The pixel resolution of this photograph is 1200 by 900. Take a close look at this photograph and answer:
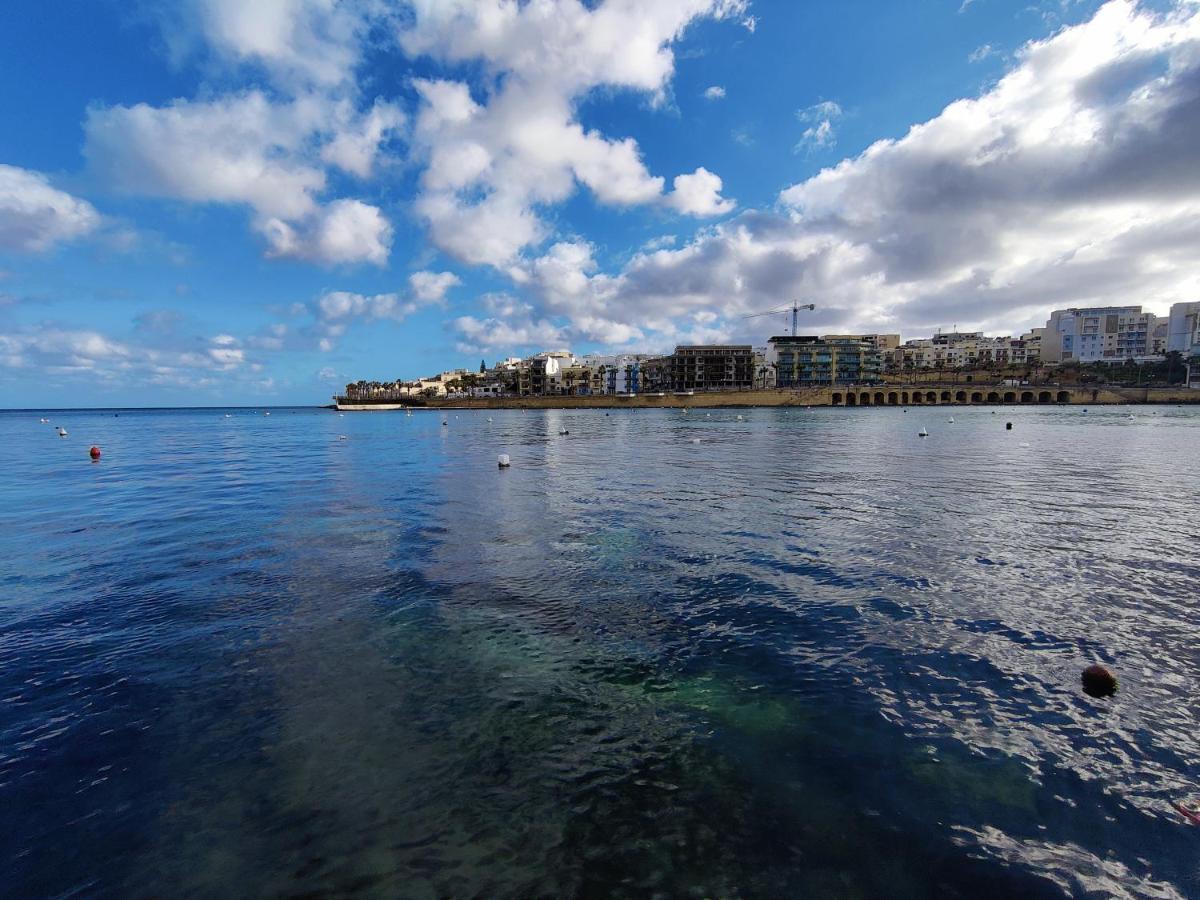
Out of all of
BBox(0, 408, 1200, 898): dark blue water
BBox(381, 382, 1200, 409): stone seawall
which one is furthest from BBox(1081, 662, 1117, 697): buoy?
BBox(381, 382, 1200, 409): stone seawall

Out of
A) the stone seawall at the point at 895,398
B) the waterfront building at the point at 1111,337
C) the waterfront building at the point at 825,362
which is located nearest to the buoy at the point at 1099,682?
the stone seawall at the point at 895,398

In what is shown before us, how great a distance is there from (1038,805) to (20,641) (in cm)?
1240

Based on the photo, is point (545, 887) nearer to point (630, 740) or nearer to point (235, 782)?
point (630, 740)

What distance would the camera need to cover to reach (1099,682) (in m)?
6.22

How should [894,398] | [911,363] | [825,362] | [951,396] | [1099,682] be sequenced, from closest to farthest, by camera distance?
1. [1099,682]
2. [894,398]
3. [951,396]
4. [825,362]
5. [911,363]

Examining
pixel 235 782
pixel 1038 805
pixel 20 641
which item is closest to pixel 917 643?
pixel 1038 805

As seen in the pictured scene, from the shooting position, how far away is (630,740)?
5492 mm

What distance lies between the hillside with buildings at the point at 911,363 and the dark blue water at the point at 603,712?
148 m

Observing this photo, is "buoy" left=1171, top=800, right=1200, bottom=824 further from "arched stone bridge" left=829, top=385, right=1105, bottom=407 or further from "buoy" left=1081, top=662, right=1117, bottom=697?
"arched stone bridge" left=829, top=385, right=1105, bottom=407

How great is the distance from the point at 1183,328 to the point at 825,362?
5051 inches

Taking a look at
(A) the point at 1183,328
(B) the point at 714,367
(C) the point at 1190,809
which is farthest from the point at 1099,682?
(A) the point at 1183,328

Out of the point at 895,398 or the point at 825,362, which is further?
the point at 825,362

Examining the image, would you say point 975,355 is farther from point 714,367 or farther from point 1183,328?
point 714,367

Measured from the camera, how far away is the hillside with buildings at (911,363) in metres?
164
